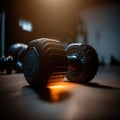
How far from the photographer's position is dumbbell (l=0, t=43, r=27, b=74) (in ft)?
8.16

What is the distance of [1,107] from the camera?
0.84 meters

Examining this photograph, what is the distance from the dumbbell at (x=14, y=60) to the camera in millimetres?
2488

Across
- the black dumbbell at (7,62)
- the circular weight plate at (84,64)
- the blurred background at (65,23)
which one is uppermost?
the blurred background at (65,23)

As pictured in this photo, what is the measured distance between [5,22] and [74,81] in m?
3.15

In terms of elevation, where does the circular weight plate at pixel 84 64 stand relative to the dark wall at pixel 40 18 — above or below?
below

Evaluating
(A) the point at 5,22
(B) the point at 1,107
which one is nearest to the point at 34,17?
(A) the point at 5,22

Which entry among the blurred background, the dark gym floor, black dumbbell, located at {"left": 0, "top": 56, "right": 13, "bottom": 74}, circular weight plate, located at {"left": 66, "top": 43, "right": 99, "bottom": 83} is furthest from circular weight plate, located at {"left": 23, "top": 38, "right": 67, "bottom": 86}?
the blurred background

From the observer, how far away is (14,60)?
288 centimetres

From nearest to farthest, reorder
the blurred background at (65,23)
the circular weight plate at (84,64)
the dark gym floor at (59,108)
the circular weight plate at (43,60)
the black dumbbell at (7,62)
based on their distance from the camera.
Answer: the dark gym floor at (59,108)
the circular weight plate at (43,60)
the circular weight plate at (84,64)
the black dumbbell at (7,62)
the blurred background at (65,23)

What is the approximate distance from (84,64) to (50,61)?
1.45 feet

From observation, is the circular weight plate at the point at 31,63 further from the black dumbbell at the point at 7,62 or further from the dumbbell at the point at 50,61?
the black dumbbell at the point at 7,62

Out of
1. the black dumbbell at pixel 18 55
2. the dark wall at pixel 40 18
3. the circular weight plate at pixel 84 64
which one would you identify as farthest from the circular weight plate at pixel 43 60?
the dark wall at pixel 40 18

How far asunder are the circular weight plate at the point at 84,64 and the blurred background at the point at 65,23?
296 centimetres

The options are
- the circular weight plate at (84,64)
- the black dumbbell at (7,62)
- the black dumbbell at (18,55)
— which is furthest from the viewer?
the black dumbbell at (18,55)
